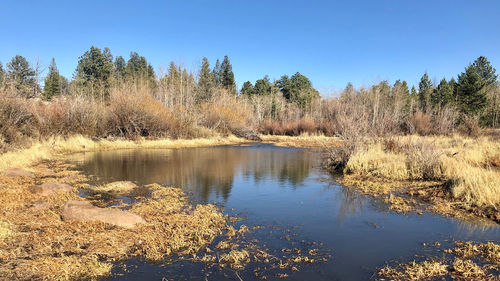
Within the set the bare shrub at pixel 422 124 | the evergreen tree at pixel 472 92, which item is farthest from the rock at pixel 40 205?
the evergreen tree at pixel 472 92

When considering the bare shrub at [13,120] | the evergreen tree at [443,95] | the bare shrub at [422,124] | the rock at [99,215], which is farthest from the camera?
the evergreen tree at [443,95]

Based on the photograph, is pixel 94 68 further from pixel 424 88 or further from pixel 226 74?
pixel 424 88

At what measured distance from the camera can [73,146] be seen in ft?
81.6

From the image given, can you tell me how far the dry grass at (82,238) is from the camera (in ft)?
16.7

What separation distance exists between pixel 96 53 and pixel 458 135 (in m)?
63.3

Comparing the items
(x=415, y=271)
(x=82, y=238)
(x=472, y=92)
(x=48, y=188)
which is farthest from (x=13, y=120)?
(x=472, y=92)

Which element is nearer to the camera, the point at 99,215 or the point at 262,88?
the point at 99,215

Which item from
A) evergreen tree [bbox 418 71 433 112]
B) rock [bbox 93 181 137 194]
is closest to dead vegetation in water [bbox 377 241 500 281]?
rock [bbox 93 181 137 194]

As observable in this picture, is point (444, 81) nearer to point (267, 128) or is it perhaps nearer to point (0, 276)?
point (267, 128)

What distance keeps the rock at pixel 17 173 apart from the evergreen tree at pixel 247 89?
2791 inches

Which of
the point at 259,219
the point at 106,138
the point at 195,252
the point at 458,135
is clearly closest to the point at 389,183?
the point at 259,219

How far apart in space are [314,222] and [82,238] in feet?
17.7

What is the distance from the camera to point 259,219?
8211 mm

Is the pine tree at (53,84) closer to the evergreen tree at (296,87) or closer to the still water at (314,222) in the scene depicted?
the evergreen tree at (296,87)
